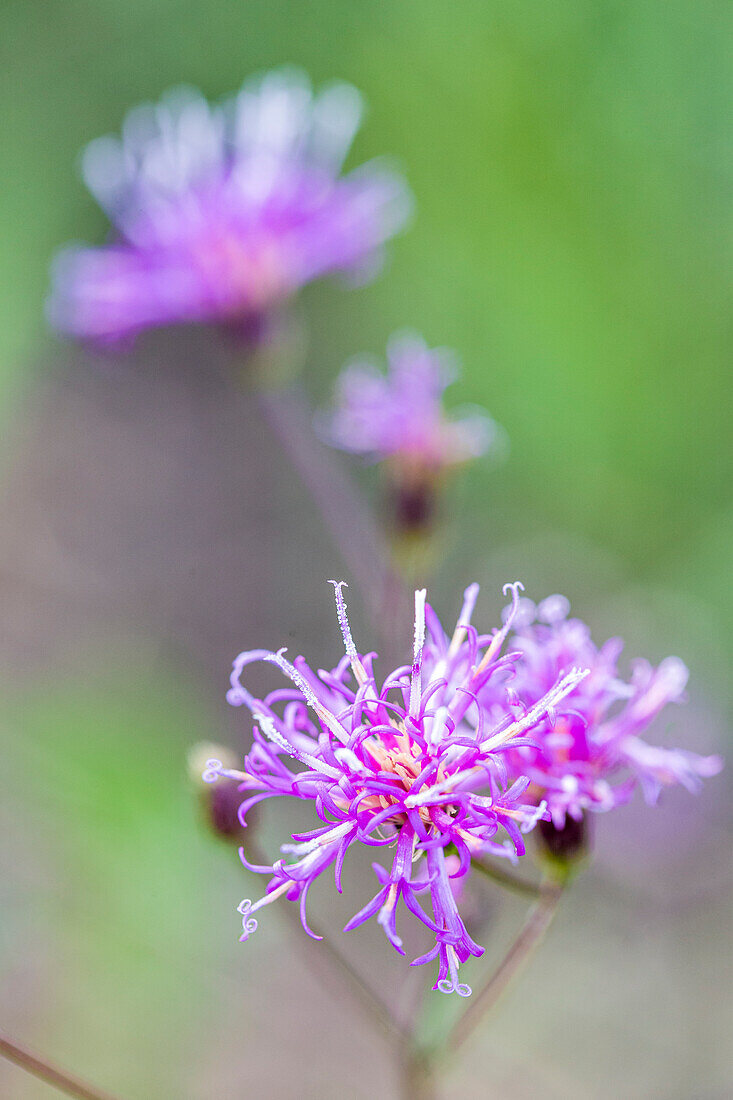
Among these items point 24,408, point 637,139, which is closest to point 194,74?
point 24,408

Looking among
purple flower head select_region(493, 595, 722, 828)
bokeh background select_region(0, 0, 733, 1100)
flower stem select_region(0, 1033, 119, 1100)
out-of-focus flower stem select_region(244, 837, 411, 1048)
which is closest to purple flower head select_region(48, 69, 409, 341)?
bokeh background select_region(0, 0, 733, 1100)

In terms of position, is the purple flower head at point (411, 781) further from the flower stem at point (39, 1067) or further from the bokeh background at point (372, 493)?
the bokeh background at point (372, 493)

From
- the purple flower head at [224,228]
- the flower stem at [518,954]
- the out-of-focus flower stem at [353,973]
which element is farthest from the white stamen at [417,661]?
the purple flower head at [224,228]

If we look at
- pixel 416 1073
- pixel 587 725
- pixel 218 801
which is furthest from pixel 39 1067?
pixel 587 725

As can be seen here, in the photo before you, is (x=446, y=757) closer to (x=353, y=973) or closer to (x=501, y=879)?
(x=501, y=879)

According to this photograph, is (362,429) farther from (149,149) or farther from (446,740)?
(446,740)

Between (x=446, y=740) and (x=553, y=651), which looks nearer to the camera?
(x=446, y=740)
